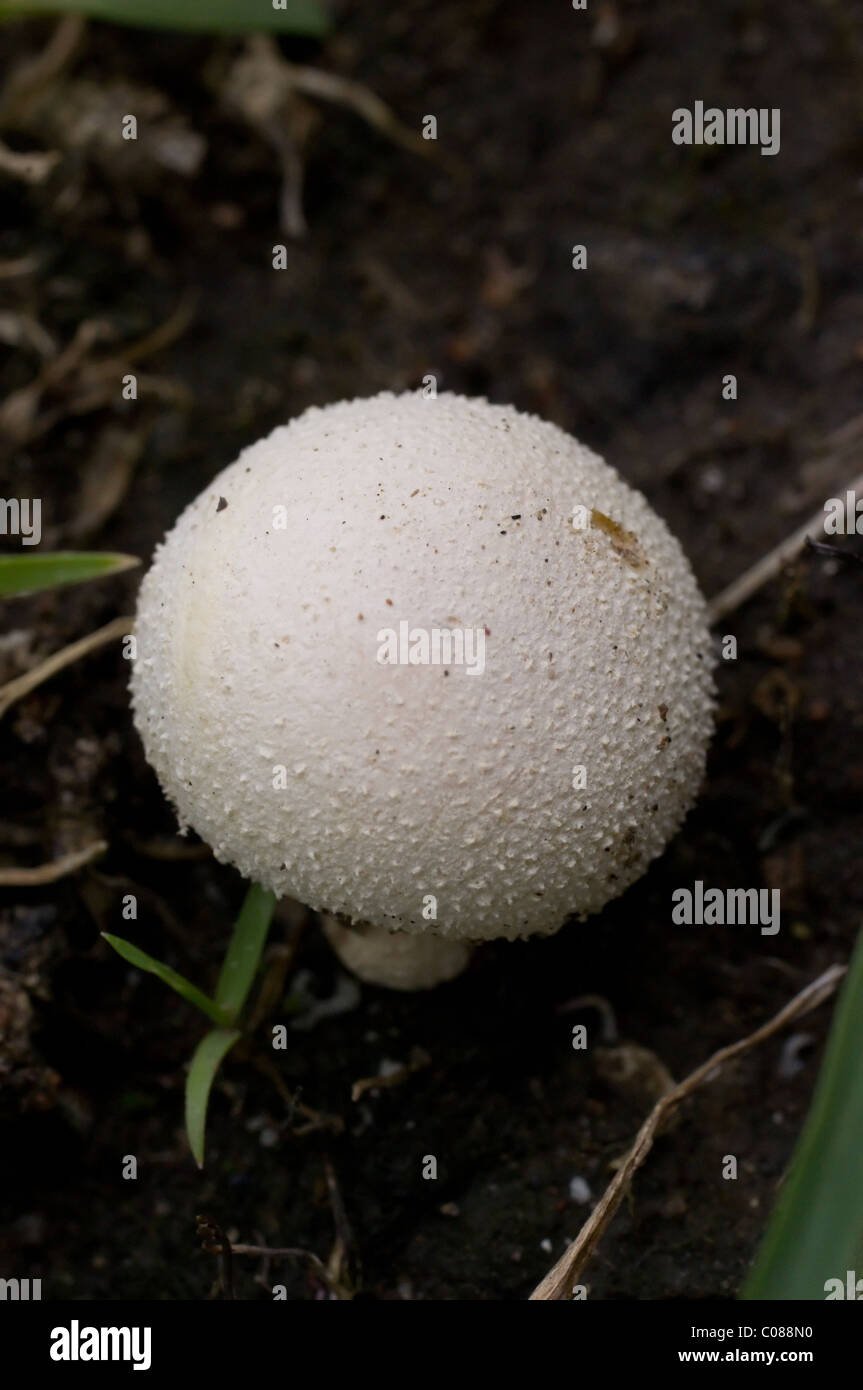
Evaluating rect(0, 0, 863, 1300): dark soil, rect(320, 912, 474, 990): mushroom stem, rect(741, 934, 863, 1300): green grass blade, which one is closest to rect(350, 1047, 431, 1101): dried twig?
rect(0, 0, 863, 1300): dark soil

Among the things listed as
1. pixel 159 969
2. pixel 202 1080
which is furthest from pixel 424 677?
pixel 202 1080

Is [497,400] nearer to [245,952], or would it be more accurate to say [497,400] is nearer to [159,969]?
[245,952]

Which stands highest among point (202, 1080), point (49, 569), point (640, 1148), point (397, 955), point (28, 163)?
point (28, 163)

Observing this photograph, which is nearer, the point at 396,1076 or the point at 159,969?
the point at 159,969

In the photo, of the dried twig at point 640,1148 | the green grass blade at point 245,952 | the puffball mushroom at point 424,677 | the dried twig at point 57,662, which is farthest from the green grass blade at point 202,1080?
the dried twig at point 57,662

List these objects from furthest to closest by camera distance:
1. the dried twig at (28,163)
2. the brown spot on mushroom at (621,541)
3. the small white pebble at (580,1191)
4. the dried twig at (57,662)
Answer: the dried twig at (28,163)
the dried twig at (57,662)
the small white pebble at (580,1191)
the brown spot on mushroom at (621,541)

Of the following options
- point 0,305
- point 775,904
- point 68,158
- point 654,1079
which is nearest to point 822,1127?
point 654,1079

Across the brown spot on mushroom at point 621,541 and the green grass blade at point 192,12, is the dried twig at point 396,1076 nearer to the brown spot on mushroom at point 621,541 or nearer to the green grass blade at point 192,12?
the brown spot on mushroom at point 621,541

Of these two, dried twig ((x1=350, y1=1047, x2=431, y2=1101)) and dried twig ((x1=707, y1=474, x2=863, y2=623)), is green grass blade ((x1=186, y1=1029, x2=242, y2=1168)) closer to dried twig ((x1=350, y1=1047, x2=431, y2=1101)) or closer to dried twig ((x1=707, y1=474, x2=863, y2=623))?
dried twig ((x1=350, y1=1047, x2=431, y2=1101))
